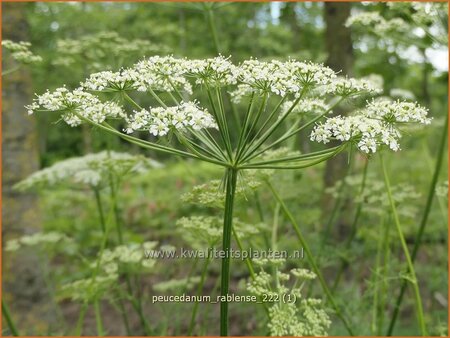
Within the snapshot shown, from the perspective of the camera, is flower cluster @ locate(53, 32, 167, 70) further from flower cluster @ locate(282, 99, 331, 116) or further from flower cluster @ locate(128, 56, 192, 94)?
flower cluster @ locate(128, 56, 192, 94)

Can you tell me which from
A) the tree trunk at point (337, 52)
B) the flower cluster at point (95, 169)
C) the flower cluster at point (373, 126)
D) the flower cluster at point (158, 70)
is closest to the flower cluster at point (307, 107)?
the flower cluster at point (373, 126)

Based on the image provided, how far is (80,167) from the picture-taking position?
5027mm

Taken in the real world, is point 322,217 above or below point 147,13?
below

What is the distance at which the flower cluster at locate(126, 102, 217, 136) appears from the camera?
2738 millimetres

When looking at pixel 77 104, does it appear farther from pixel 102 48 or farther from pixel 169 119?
pixel 102 48

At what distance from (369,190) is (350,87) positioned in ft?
6.41

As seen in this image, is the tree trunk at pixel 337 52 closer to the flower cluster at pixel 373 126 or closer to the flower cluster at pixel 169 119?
the flower cluster at pixel 373 126

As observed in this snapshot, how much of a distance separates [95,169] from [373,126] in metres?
2.77

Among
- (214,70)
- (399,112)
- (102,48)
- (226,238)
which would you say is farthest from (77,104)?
(102,48)

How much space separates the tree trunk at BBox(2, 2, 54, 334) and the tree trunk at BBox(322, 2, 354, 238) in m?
3.75

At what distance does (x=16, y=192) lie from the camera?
6.14m

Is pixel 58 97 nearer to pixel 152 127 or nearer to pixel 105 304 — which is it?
pixel 152 127

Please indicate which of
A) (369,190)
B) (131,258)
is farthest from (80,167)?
(369,190)

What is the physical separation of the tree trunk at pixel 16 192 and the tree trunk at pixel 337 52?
3.75 meters
